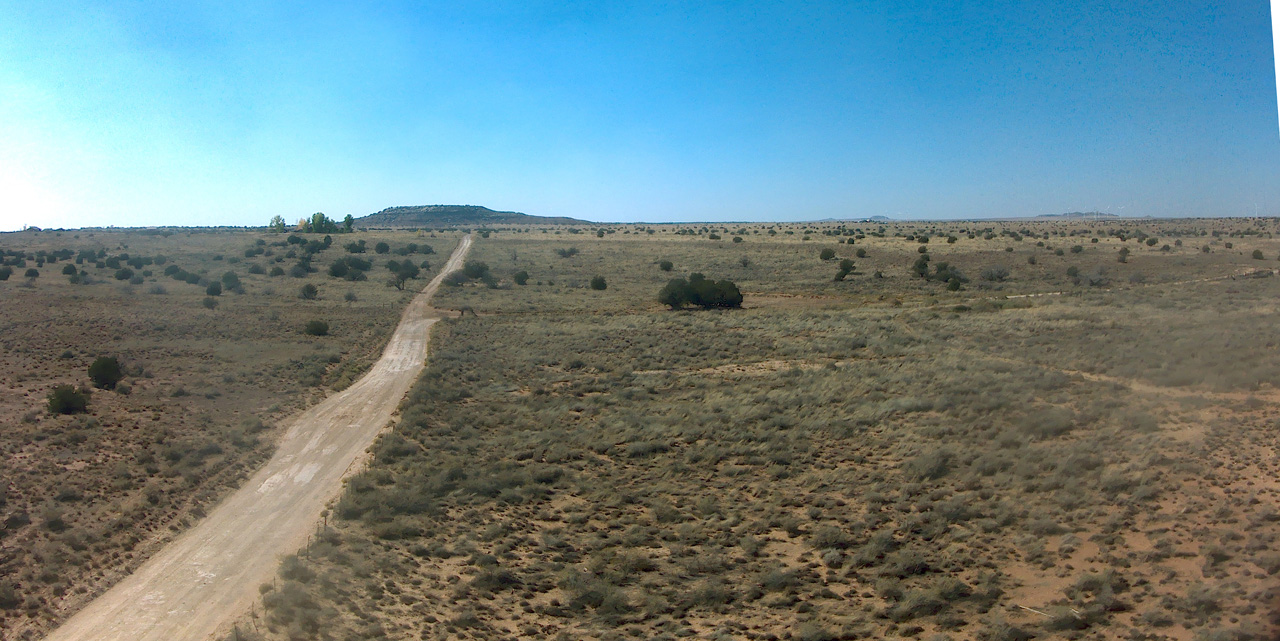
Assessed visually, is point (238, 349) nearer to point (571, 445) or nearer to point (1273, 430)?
point (571, 445)

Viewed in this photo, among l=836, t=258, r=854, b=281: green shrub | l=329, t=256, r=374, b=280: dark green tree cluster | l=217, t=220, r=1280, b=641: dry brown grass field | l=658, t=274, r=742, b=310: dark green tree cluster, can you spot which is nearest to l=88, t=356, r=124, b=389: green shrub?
l=217, t=220, r=1280, b=641: dry brown grass field

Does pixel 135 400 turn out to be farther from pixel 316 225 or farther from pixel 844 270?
pixel 316 225

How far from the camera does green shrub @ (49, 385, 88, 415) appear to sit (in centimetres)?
2077

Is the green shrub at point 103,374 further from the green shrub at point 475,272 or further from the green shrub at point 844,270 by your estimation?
the green shrub at point 844,270

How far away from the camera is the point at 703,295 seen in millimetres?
46344

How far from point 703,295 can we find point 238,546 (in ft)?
116

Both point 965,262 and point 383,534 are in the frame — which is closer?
point 383,534

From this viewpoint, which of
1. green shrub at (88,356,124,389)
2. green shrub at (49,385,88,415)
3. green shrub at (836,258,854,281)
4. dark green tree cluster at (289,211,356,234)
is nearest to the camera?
green shrub at (49,385,88,415)

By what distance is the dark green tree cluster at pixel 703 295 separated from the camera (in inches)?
1823

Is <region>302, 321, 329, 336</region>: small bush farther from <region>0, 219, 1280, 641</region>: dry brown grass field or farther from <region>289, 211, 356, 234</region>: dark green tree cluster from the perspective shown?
<region>289, 211, 356, 234</region>: dark green tree cluster

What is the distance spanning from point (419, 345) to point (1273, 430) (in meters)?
32.9

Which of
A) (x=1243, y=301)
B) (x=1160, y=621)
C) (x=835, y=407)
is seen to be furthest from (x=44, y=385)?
(x=1243, y=301)

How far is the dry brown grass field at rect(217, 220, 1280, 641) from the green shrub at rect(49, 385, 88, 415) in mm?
9469

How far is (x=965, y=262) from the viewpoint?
63.2 meters
